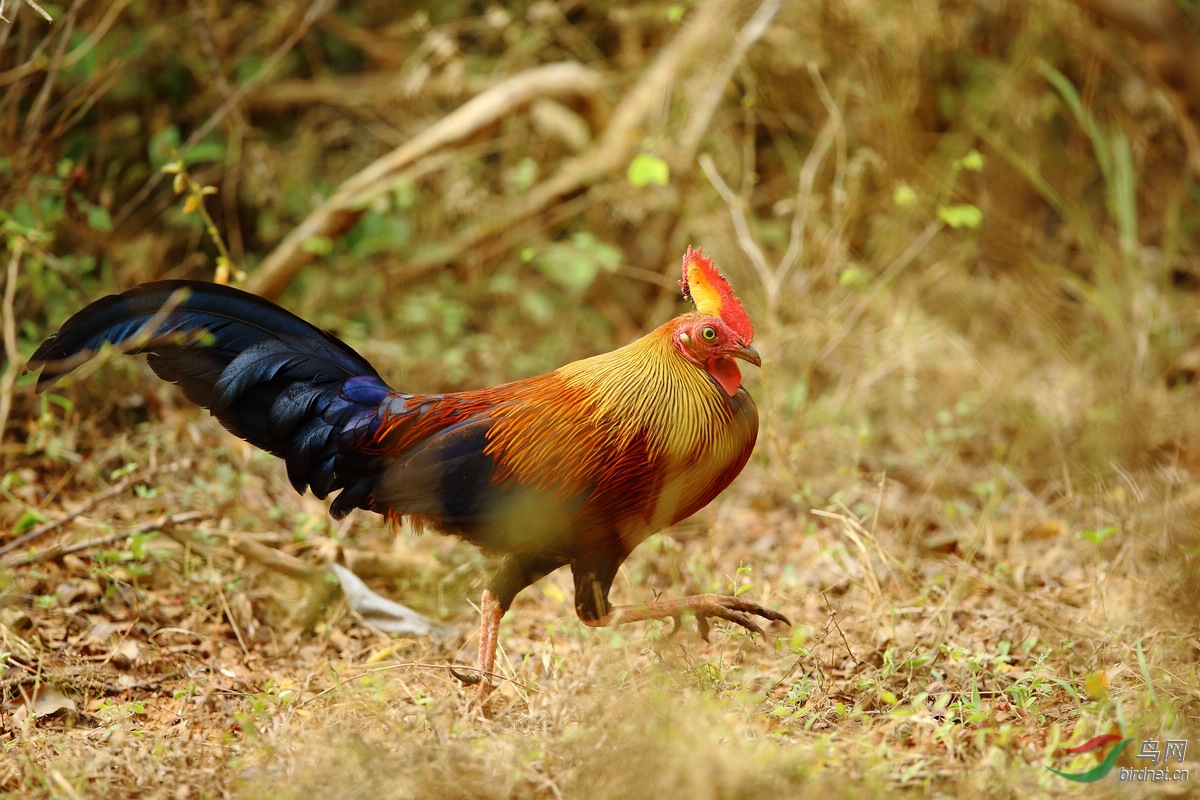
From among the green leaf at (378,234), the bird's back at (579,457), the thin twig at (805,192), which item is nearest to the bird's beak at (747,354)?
the bird's back at (579,457)

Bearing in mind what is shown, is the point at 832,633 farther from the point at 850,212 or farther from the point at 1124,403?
the point at 850,212

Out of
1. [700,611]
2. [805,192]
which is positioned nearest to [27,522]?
[700,611]

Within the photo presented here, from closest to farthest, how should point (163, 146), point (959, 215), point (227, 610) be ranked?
point (227, 610) < point (959, 215) < point (163, 146)

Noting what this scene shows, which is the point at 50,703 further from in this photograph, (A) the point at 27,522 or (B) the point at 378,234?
(B) the point at 378,234

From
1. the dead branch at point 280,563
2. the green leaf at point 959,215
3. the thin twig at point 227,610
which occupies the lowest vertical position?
the thin twig at point 227,610

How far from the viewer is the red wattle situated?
365cm

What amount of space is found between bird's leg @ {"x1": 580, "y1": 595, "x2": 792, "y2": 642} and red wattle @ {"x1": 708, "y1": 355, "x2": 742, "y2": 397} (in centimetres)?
74

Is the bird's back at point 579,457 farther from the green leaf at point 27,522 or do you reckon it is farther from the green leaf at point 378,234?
the green leaf at point 378,234

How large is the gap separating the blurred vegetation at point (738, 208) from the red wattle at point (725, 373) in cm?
144

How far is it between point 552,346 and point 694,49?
227 cm

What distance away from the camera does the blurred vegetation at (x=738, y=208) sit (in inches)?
214

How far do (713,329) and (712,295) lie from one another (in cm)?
15

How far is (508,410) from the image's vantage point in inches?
144

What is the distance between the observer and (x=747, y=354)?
11.6 feet
